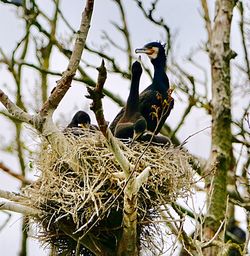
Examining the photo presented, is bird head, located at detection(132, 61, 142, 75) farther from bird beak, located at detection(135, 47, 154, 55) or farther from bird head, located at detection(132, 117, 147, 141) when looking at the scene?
bird beak, located at detection(135, 47, 154, 55)

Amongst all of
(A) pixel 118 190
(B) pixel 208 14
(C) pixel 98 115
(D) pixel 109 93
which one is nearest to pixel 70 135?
(A) pixel 118 190

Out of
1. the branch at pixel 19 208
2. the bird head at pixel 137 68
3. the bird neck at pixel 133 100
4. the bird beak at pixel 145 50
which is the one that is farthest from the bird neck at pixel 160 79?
the branch at pixel 19 208

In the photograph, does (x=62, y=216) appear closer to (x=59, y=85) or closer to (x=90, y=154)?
(x=90, y=154)

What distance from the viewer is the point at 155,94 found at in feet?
23.1

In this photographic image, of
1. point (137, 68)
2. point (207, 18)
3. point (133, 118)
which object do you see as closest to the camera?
point (137, 68)

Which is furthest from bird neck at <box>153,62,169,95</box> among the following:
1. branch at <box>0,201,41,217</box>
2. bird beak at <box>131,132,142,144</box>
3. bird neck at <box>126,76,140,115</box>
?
branch at <box>0,201,41,217</box>

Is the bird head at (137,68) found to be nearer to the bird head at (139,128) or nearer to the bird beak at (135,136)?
the bird head at (139,128)

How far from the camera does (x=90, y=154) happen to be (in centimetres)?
585

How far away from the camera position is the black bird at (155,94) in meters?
6.85

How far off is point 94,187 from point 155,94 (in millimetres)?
1598

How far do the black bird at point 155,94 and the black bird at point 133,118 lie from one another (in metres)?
0.15

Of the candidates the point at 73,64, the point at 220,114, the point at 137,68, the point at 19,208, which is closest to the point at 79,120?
the point at 137,68

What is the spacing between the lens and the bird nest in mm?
5668

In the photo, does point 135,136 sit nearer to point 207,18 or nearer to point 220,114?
point 220,114
